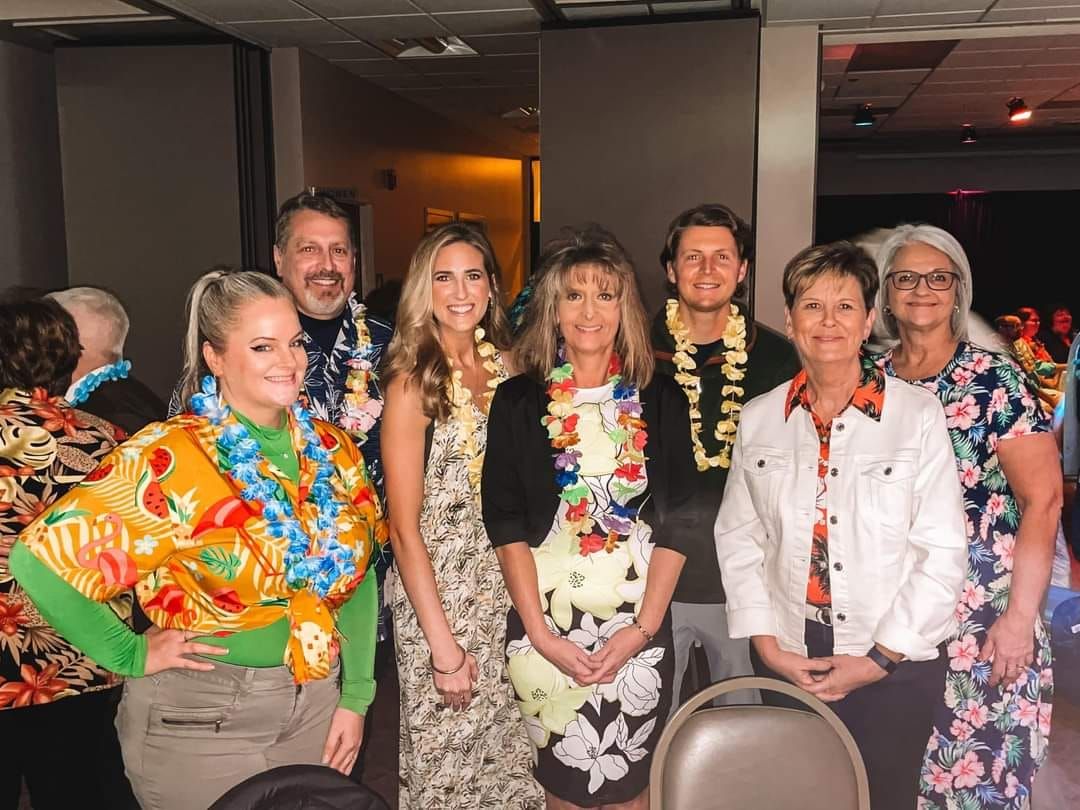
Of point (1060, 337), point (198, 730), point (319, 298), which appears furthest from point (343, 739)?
point (1060, 337)

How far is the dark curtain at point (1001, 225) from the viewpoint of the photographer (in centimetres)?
1188

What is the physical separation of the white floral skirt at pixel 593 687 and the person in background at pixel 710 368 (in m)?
0.19

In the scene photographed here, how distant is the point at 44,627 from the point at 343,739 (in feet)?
2.60

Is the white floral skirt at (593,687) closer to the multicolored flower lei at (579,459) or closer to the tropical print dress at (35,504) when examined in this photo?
the multicolored flower lei at (579,459)

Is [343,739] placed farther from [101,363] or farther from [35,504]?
[101,363]

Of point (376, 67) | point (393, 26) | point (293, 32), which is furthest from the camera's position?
point (376, 67)

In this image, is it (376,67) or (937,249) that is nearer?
(937,249)

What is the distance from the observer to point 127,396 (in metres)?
3.03

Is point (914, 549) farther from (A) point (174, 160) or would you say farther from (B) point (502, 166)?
(B) point (502, 166)

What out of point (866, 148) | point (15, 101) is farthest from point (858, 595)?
point (866, 148)

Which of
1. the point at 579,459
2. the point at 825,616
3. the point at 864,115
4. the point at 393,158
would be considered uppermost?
the point at 864,115

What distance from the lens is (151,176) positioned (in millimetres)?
5539

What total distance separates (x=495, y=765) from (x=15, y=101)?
513 cm

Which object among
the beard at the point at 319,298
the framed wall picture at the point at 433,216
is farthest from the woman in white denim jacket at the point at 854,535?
the framed wall picture at the point at 433,216
